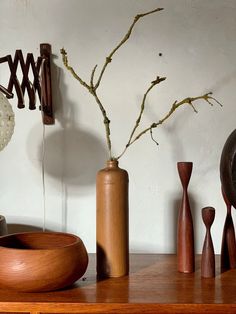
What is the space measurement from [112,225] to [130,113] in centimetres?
44

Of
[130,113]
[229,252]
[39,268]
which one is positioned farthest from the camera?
[130,113]

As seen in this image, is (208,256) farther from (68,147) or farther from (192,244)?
(68,147)

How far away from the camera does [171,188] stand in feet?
4.44

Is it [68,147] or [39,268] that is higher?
[68,147]

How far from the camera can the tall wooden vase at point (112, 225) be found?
1.04 metres

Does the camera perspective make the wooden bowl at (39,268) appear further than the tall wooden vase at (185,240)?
No

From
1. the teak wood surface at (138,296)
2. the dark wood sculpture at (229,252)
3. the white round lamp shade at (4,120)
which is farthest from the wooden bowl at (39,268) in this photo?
the dark wood sculpture at (229,252)

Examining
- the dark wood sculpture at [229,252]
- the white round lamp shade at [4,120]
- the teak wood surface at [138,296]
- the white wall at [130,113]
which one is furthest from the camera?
the white wall at [130,113]

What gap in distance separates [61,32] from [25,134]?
0.34m

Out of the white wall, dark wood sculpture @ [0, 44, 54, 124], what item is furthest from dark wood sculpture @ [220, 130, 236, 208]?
dark wood sculpture @ [0, 44, 54, 124]

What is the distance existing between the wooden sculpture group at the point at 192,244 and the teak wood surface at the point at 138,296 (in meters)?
0.03

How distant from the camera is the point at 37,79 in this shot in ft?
4.01

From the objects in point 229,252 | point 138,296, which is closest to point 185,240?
point 229,252

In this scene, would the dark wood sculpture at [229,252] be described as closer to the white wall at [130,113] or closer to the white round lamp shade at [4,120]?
the white wall at [130,113]
